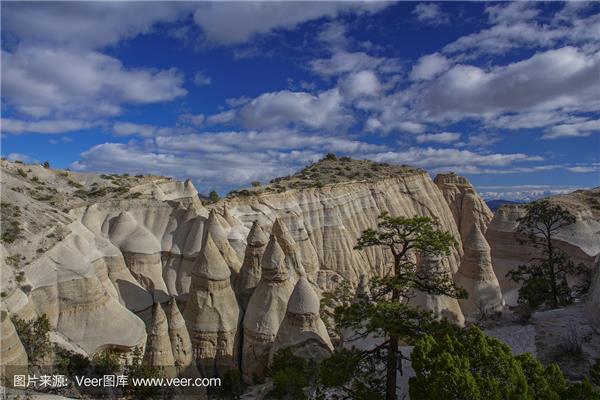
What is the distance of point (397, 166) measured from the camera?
175 ft

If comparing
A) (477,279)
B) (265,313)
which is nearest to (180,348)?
(265,313)

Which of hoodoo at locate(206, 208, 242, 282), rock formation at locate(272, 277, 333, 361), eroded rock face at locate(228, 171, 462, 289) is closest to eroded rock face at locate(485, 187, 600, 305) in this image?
eroded rock face at locate(228, 171, 462, 289)

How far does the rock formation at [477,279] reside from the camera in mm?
21486

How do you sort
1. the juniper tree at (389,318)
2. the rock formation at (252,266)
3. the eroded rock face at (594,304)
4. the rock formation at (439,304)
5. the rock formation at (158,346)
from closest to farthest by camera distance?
the juniper tree at (389,318) → the rock formation at (158,346) → the eroded rock face at (594,304) → the rock formation at (439,304) → the rock formation at (252,266)

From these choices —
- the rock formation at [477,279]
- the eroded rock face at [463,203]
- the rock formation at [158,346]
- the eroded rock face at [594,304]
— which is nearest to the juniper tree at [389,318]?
the rock formation at [158,346]

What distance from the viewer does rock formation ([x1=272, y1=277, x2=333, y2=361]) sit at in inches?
615

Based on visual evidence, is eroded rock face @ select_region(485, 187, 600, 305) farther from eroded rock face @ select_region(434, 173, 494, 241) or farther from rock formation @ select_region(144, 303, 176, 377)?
rock formation @ select_region(144, 303, 176, 377)

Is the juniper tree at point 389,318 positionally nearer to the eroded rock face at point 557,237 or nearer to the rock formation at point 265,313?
the rock formation at point 265,313

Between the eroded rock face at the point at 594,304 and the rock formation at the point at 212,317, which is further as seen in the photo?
the rock formation at the point at 212,317

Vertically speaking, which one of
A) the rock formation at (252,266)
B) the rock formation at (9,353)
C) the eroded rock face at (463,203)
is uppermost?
the eroded rock face at (463,203)

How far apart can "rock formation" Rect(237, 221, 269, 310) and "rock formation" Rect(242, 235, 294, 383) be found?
1567 mm

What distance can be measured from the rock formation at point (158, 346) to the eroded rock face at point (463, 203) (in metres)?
42.3

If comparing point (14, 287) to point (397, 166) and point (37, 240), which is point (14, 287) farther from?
point (397, 166)

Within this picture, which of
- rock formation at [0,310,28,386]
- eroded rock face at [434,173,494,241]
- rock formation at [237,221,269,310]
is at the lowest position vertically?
rock formation at [0,310,28,386]
